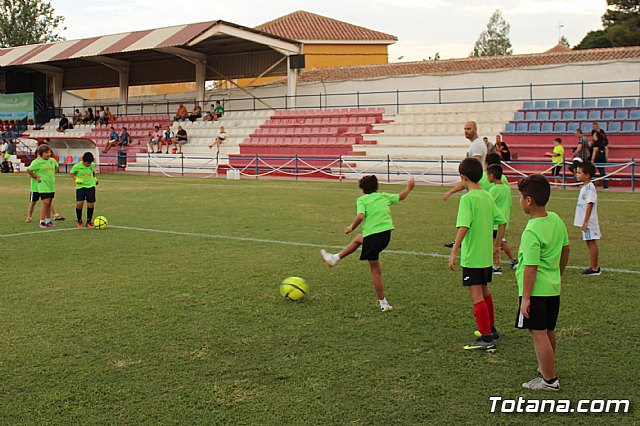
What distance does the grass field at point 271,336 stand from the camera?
4758 millimetres

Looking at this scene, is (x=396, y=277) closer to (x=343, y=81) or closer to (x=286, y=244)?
(x=286, y=244)

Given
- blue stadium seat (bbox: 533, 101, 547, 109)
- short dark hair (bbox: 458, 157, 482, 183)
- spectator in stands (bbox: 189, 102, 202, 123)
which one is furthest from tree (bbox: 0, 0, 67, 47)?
short dark hair (bbox: 458, 157, 482, 183)

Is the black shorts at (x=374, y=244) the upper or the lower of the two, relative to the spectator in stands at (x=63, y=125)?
lower

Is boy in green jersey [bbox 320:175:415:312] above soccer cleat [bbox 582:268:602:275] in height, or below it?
above

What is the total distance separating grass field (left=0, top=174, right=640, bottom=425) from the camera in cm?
476

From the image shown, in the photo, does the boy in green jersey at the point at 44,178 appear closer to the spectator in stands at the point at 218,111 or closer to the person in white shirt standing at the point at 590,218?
the person in white shirt standing at the point at 590,218

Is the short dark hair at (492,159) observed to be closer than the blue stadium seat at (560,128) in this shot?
Yes

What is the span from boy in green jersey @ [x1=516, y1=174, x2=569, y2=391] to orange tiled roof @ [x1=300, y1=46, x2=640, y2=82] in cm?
2830

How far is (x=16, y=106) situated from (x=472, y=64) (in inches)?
1117

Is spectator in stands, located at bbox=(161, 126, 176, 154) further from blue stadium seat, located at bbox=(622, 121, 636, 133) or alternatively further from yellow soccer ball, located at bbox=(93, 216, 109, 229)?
yellow soccer ball, located at bbox=(93, 216, 109, 229)

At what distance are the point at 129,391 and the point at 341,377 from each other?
1.50 m

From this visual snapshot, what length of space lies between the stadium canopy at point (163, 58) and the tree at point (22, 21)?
1821 cm

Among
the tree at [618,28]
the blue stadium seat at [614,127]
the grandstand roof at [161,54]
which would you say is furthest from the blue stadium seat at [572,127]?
the tree at [618,28]

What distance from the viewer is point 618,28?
2190 inches
